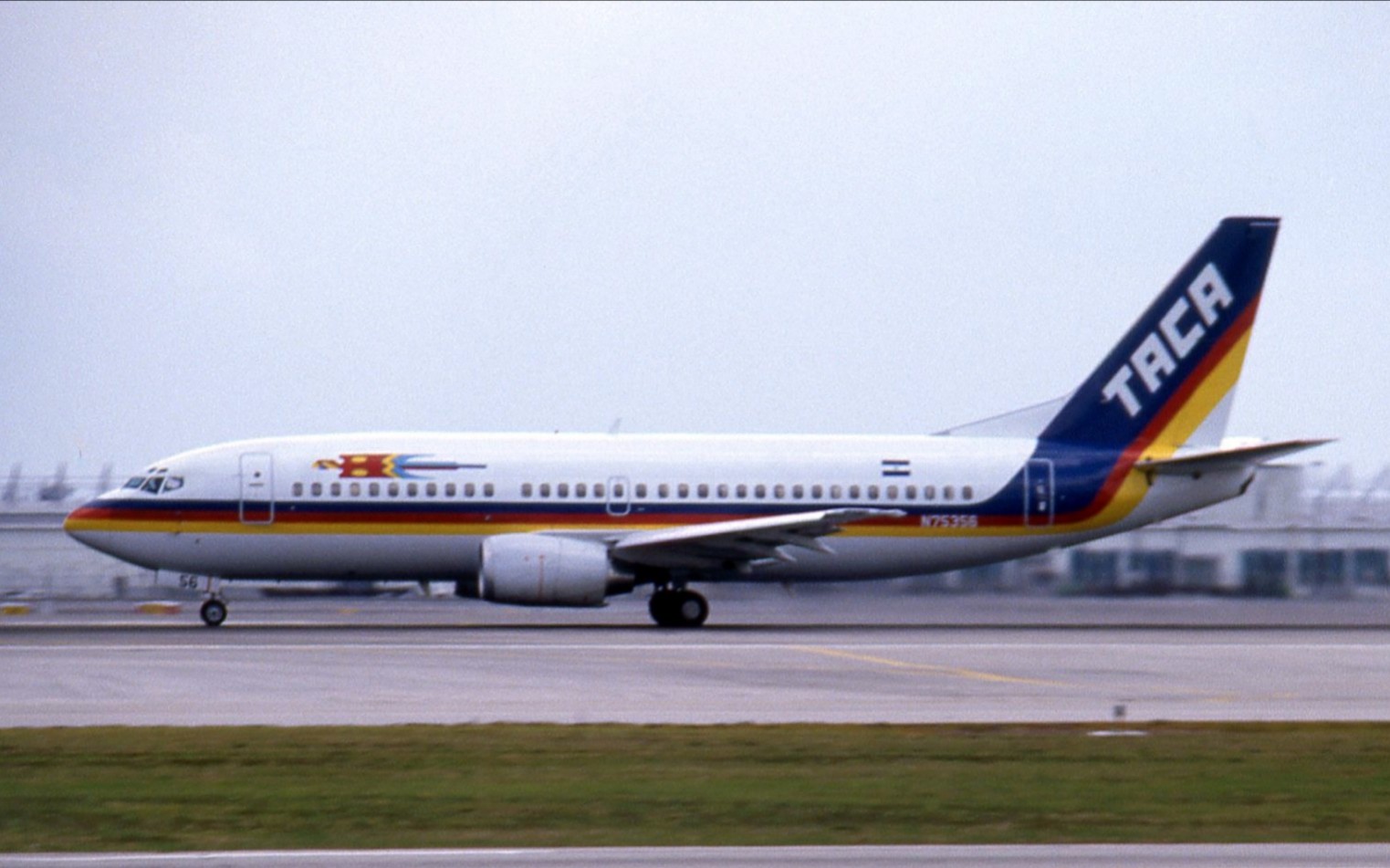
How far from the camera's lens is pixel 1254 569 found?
143ft

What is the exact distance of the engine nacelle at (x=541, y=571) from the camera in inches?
1280

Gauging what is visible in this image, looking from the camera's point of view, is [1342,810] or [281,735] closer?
[1342,810]

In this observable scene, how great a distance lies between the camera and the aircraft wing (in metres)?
32.6

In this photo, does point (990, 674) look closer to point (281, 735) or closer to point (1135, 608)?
point (281, 735)

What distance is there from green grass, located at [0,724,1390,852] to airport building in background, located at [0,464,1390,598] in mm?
Answer: 23482

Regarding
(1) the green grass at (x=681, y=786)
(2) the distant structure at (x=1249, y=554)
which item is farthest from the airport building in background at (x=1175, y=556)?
(1) the green grass at (x=681, y=786)

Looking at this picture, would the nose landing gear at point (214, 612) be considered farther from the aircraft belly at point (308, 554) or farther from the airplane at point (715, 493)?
the aircraft belly at point (308, 554)

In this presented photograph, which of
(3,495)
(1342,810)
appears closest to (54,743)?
(1342,810)

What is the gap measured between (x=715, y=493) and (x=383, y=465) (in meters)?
6.18

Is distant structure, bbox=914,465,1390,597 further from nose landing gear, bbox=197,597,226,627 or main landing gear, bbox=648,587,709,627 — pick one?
nose landing gear, bbox=197,597,226,627

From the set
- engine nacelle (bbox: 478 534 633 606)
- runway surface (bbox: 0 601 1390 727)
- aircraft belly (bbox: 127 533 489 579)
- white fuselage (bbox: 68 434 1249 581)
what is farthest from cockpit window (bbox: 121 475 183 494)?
engine nacelle (bbox: 478 534 633 606)

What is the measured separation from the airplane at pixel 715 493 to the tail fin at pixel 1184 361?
1.5 inches

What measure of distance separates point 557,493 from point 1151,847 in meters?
23.9

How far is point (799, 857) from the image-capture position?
34.4 feet
